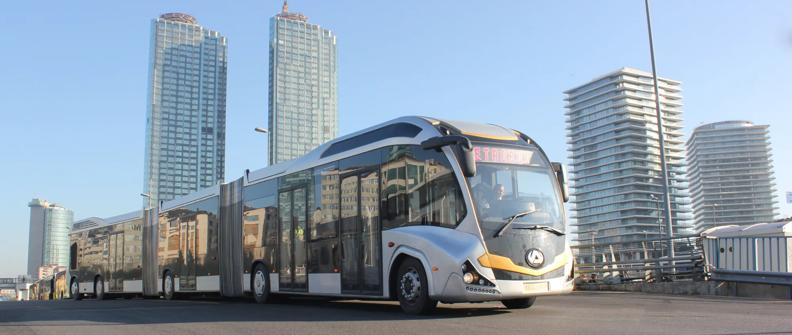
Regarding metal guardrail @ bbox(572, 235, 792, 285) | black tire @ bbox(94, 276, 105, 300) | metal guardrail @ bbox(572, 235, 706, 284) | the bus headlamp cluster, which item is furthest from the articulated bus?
black tire @ bbox(94, 276, 105, 300)

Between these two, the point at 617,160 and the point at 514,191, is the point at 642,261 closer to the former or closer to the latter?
the point at 514,191

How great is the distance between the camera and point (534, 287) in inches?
375

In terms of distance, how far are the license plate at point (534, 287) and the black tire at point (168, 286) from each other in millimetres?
13331

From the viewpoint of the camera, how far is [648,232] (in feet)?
378

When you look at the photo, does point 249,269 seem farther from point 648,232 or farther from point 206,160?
point 648,232

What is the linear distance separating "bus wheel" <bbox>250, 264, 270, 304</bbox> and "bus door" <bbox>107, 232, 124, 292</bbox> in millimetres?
10389

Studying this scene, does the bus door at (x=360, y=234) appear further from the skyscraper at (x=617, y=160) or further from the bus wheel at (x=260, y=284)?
the skyscraper at (x=617, y=160)

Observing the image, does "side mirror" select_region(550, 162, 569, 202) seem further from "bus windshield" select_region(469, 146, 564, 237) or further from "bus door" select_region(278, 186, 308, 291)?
"bus door" select_region(278, 186, 308, 291)

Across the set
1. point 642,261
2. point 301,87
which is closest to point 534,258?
point 642,261

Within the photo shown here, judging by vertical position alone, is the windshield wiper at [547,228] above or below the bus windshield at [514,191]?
below

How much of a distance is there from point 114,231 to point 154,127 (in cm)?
7293

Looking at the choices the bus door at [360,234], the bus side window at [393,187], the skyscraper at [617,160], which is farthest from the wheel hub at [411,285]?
the skyscraper at [617,160]

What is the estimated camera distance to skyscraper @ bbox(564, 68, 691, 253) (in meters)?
93.9

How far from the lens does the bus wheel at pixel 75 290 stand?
2748 centimetres
